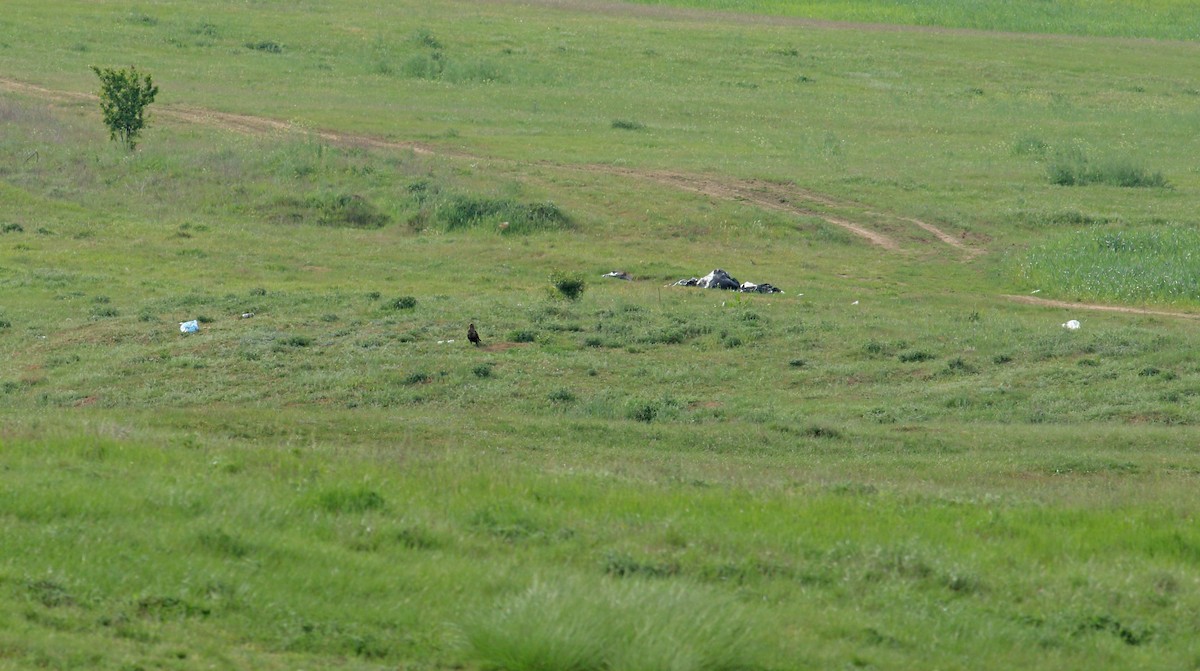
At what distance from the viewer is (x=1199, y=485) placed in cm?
1151

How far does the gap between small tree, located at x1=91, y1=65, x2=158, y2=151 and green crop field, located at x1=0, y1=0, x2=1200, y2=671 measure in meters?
0.89

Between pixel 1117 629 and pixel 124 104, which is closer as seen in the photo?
pixel 1117 629

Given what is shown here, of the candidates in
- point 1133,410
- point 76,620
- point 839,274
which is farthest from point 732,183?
point 76,620

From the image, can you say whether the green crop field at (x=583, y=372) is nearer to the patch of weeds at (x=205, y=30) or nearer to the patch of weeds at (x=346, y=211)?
the patch of weeds at (x=346, y=211)

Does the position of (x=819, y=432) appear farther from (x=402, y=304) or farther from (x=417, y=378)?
(x=402, y=304)

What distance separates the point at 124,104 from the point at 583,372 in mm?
19827

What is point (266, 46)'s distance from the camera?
5222 cm

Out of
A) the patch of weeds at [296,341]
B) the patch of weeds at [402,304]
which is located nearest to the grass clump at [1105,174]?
the patch of weeds at [402,304]

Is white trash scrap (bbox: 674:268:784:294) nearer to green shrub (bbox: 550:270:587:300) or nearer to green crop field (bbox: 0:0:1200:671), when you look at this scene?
green crop field (bbox: 0:0:1200:671)

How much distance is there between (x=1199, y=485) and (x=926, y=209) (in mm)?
20254

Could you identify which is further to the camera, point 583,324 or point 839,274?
point 839,274

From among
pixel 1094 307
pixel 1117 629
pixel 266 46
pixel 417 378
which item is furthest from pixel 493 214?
pixel 266 46

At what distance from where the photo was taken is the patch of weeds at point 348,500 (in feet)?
27.5

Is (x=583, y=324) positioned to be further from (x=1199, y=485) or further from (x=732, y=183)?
(x=732, y=183)
